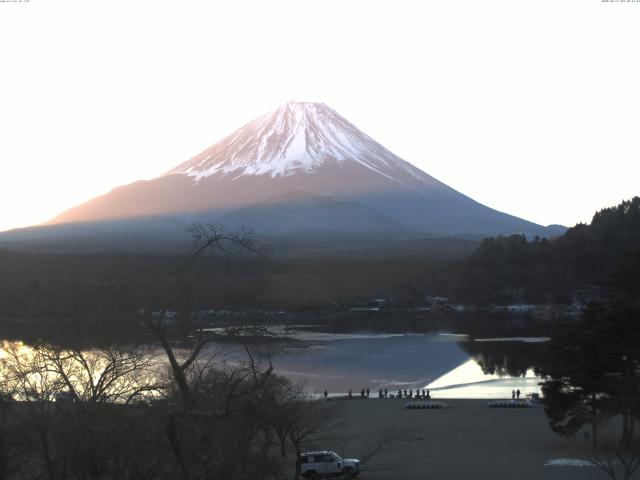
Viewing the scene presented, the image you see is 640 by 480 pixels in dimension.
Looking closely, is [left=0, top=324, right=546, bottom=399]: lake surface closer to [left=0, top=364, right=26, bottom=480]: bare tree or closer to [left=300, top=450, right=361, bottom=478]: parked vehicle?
[left=300, top=450, right=361, bottom=478]: parked vehicle

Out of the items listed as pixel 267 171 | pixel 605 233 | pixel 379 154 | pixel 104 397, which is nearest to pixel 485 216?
pixel 379 154

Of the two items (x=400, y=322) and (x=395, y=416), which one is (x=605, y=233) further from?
(x=395, y=416)

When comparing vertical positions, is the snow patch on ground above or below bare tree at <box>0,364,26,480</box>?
below

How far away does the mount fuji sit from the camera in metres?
121

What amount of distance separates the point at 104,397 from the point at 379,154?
13452 cm

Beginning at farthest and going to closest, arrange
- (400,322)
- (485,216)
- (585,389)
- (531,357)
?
(485,216) < (400,322) < (531,357) < (585,389)

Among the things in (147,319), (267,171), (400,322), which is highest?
(267,171)

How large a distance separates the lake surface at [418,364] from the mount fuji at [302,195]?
78643mm

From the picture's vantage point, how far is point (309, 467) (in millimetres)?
10633

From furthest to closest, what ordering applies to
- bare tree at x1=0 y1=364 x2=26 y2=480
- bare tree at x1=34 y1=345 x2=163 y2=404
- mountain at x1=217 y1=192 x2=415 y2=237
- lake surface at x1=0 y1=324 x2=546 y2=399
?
mountain at x1=217 y1=192 x2=415 y2=237, lake surface at x1=0 y1=324 x2=546 y2=399, bare tree at x1=0 y1=364 x2=26 y2=480, bare tree at x1=34 y1=345 x2=163 y2=404

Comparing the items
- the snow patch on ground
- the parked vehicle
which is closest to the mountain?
the snow patch on ground

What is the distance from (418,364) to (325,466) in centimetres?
1754

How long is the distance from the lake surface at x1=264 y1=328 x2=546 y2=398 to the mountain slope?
3462 inches

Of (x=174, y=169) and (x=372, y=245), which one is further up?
(x=174, y=169)
